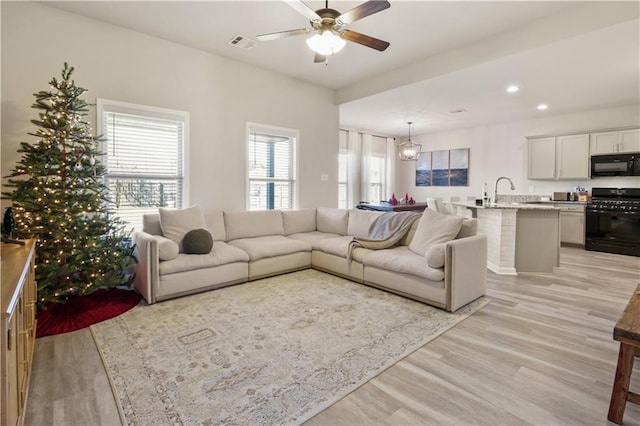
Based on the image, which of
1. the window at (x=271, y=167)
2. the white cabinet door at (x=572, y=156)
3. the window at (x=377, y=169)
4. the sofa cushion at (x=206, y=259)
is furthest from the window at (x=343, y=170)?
the sofa cushion at (x=206, y=259)

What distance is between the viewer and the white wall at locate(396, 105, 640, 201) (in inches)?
254

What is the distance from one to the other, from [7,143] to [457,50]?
17.4ft

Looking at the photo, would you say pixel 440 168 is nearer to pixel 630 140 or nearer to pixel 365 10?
pixel 630 140

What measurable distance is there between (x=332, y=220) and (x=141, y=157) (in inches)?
112

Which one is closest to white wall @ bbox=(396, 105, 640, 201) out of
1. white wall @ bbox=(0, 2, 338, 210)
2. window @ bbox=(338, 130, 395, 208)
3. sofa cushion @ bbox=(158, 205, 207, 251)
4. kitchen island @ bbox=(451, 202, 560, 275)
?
window @ bbox=(338, 130, 395, 208)

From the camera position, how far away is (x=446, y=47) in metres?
4.32

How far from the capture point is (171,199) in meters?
4.42

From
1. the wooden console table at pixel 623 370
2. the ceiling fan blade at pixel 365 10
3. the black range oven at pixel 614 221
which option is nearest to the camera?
the wooden console table at pixel 623 370

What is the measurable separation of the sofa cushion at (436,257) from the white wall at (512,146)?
19.0 ft

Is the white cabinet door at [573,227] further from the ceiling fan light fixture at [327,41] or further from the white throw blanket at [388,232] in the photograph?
the ceiling fan light fixture at [327,41]

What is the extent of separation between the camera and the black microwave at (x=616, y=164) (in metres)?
5.97

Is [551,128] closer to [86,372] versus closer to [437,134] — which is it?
[437,134]

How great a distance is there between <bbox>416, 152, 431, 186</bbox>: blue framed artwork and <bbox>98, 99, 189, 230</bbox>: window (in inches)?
281

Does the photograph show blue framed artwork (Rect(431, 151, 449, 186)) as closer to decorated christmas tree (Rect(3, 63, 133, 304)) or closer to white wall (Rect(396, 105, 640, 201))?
white wall (Rect(396, 105, 640, 201))
